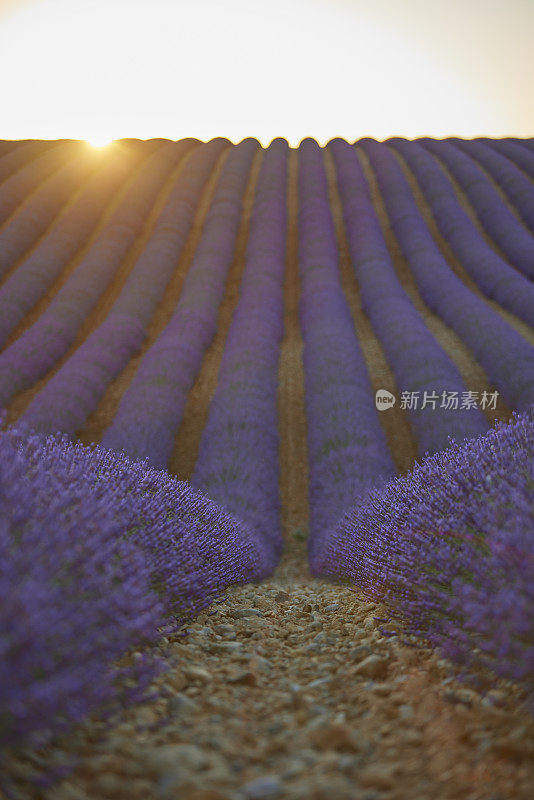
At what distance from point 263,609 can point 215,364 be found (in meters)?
8.11

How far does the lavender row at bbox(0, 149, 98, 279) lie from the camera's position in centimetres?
1523

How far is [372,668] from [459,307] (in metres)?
11.1

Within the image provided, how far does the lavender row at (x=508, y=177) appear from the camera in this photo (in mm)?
17406

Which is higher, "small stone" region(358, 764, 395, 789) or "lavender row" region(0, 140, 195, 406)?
"lavender row" region(0, 140, 195, 406)

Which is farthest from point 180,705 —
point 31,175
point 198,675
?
point 31,175

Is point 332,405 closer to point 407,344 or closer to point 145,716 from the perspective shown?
point 407,344

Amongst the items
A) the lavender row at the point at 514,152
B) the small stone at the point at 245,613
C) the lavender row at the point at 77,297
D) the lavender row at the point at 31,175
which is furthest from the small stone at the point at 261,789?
the lavender row at the point at 514,152

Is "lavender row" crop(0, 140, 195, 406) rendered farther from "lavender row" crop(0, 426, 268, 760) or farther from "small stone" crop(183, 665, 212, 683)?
"small stone" crop(183, 665, 212, 683)

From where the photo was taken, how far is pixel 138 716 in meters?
1.70

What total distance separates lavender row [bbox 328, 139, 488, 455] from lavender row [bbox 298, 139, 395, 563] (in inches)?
26.2

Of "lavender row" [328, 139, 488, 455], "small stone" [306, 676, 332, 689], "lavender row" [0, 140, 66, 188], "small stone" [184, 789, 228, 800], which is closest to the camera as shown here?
"small stone" [184, 789, 228, 800]

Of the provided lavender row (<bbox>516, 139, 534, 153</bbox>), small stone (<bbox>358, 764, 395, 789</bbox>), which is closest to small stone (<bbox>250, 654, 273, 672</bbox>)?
small stone (<bbox>358, 764, 395, 789</bbox>)

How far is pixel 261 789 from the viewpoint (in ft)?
4.00

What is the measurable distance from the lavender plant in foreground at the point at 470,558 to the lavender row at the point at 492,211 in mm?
13119
